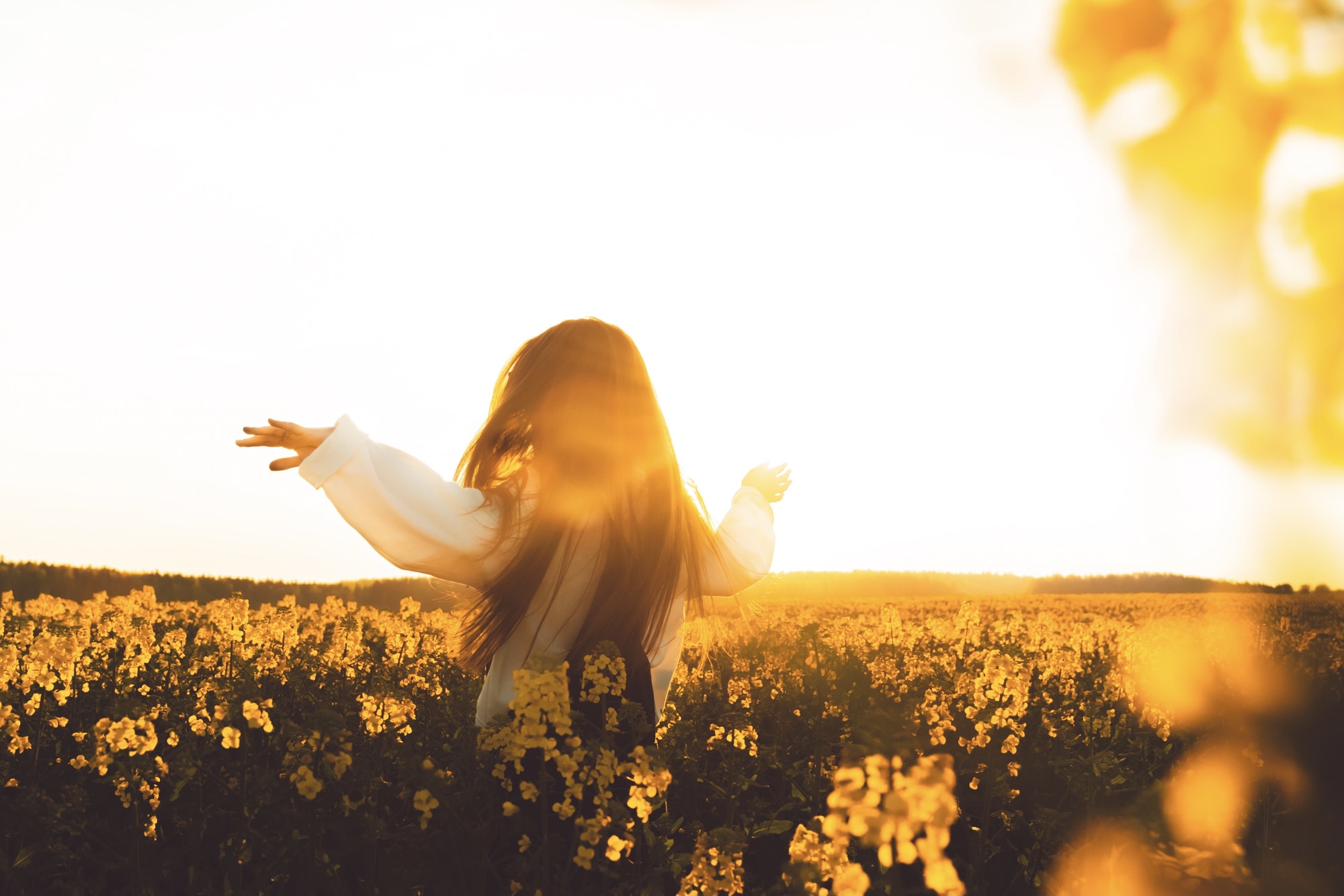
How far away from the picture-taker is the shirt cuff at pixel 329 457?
2.98m

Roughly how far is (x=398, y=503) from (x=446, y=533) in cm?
19

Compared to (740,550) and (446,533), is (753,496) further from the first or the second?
(446,533)

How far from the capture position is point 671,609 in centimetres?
347

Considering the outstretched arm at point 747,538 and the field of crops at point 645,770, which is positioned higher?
the outstretched arm at point 747,538

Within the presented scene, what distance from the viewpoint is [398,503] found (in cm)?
301

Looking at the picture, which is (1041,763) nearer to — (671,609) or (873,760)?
(671,609)

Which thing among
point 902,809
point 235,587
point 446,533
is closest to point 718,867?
point 902,809

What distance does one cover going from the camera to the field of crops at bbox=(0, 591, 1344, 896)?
2.48m

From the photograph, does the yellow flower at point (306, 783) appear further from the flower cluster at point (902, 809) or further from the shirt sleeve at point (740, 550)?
the shirt sleeve at point (740, 550)

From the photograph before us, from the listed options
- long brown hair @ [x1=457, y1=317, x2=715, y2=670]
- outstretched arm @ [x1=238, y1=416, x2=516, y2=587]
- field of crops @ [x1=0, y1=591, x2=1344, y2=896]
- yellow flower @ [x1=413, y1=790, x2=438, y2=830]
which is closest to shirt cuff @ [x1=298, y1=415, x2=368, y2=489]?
outstretched arm @ [x1=238, y1=416, x2=516, y2=587]

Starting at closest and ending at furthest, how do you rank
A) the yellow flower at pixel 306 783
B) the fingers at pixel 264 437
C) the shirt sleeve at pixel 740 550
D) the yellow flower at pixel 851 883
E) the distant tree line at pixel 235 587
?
1. the yellow flower at pixel 851 883
2. the yellow flower at pixel 306 783
3. the fingers at pixel 264 437
4. the shirt sleeve at pixel 740 550
5. the distant tree line at pixel 235 587

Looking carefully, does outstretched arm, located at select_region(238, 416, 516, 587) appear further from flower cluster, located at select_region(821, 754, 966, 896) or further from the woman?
flower cluster, located at select_region(821, 754, 966, 896)

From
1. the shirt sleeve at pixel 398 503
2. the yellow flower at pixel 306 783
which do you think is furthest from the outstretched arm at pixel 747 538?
the yellow flower at pixel 306 783

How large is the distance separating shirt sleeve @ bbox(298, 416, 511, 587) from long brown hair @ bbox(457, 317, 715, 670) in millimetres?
128
